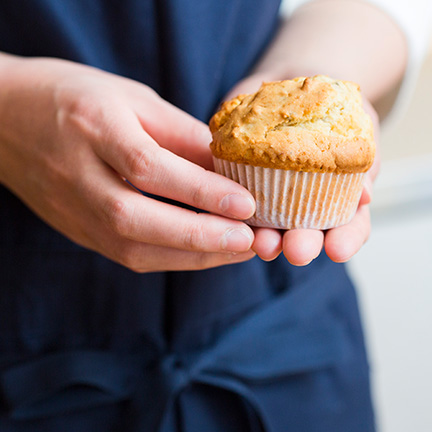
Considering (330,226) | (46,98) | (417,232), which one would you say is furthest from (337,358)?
(417,232)

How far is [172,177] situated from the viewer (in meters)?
0.62

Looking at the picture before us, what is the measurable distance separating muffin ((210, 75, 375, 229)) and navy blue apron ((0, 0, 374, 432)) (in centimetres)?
20

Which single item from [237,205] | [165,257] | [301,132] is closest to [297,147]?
[301,132]

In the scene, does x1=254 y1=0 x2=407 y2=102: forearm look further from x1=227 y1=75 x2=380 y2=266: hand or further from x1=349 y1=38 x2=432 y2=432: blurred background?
x1=349 y1=38 x2=432 y2=432: blurred background

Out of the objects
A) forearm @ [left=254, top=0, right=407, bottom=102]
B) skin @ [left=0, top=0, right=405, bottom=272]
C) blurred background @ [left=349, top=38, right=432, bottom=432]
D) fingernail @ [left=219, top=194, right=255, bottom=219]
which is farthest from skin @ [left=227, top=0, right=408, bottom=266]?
blurred background @ [left=349, top=38, right=432, bottom=432]

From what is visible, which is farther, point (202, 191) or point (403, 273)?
point (403, 273)

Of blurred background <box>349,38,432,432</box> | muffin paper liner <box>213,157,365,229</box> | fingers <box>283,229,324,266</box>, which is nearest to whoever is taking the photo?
fingers <box>283,229,324,266</box>

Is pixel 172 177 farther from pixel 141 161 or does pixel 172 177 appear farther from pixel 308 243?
pixel 308 243

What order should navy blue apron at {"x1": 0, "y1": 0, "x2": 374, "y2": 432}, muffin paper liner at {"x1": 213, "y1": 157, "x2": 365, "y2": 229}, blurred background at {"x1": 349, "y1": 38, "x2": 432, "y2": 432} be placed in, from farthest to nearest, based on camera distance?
blurred background at {"x1": 349, "y1": 38, "x2": 432, "y2": 432} → navy blue apron at {"x1": 0, "y1": 0, "x2": 374, "y2": 432} → muffin paper liner at {"x1": 213, "y1": 157, "x2": 365, "y2": 229}

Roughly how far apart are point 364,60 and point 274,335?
603 millimetres

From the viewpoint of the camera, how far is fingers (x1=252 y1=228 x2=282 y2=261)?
65 centimetres

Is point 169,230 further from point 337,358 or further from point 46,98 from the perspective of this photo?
point 337,358

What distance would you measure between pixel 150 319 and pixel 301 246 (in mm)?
408

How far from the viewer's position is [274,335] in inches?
37.1
